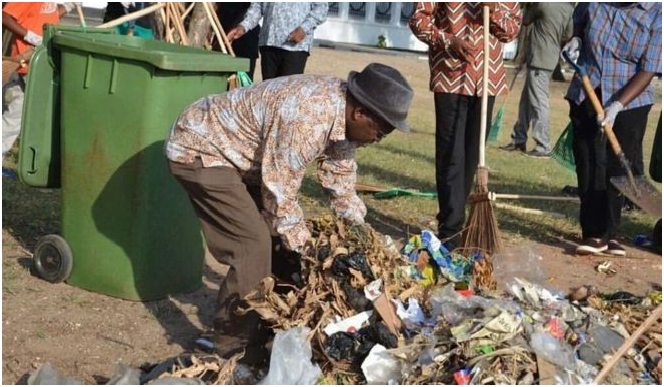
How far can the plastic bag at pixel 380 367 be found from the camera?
14.1ft

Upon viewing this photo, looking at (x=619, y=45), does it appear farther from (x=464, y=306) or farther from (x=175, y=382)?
(x=175, y=382)

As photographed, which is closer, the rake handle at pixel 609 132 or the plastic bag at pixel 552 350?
the plastic bag at pixel 552 350

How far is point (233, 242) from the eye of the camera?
479 centimetres

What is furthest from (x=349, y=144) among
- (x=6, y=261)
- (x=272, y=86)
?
(x=6, y=261)

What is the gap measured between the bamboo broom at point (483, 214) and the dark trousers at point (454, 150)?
5.5 inches

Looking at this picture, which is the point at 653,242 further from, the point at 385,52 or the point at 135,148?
the point at 385,52

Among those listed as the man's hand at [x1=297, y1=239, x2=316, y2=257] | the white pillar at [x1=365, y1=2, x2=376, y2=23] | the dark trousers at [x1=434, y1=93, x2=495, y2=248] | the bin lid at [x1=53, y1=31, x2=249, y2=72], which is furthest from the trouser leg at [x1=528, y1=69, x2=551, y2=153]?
the white pillar at [x1=365, y1=2, x2=376, y2=23]

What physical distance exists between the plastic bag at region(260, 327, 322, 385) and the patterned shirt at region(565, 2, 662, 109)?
11.6 ft

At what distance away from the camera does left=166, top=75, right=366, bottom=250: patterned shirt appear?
4.49m

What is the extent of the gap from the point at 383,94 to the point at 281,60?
4.72 metres

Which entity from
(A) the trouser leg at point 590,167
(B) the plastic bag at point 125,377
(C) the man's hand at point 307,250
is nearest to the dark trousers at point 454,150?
(A) the trouser leg at point 590,167

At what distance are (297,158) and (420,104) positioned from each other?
570 inches

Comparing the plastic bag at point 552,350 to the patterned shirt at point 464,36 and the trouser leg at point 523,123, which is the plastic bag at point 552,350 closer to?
the patterned shirt at point 464,36

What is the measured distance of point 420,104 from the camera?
18781 mm
